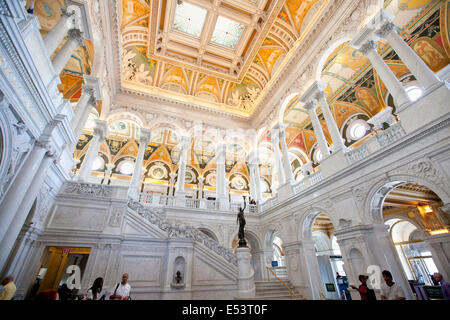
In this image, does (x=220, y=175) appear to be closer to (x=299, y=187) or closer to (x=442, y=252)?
(x=299, y=187)

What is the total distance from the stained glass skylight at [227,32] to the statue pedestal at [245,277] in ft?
44.3

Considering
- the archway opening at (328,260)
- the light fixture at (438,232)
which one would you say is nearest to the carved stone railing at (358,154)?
the archway opening at (328,260)

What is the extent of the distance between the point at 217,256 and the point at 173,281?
1.93 metres

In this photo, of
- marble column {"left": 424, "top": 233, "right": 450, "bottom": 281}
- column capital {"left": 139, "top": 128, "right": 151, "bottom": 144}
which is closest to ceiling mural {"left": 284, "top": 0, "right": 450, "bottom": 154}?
marble column {"left": 424, "top": 233, "right": 450, "bottom": 281}

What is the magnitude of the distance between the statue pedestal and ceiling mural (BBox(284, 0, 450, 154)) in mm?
11525

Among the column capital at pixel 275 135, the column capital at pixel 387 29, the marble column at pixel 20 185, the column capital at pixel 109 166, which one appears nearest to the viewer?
the marble column at pixel 20 185

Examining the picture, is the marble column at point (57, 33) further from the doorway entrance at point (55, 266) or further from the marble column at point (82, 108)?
the doorway entrance at point (55, 266)

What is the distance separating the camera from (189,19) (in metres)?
13.4

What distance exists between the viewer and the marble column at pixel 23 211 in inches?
205

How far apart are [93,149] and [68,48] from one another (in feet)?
20.5

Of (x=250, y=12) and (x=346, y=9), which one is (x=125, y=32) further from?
(x=346, y=9)

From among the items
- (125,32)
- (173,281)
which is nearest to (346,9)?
(125,32)

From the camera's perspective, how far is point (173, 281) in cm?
805

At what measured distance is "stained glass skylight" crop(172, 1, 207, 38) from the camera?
1279 cm
